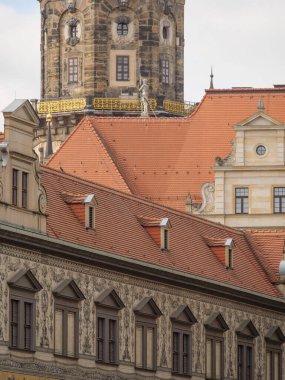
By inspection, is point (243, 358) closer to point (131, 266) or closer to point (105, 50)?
point (131, 266)

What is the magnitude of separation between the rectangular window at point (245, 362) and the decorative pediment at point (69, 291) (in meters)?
12.1

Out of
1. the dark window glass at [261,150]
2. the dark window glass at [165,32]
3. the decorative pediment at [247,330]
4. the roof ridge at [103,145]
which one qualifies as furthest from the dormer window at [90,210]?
the dark window glass at [165,32]

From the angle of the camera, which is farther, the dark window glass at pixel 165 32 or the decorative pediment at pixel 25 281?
the dark window glass at pixel 165 32

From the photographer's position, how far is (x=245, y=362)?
7638 cm

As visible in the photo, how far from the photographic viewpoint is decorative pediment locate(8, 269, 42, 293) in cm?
6097

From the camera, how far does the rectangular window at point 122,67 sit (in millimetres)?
127250

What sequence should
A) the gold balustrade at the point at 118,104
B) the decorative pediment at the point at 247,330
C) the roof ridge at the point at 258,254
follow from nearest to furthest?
the decorative pediment at the point at 247,330 < the roof ridge at the point at 258,254 < the gold balustrade at the point at 118,104

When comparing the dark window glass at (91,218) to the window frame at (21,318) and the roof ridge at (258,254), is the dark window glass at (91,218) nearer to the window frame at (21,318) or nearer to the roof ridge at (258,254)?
the window frame at (21,318)

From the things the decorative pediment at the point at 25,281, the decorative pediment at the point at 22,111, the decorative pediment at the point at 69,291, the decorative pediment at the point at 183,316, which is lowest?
the decorative pediment at the point at 183,316

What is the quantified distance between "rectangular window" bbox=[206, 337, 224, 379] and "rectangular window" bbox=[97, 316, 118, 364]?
21.6ft

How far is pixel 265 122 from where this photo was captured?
9781 cm

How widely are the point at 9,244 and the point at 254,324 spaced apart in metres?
17.3

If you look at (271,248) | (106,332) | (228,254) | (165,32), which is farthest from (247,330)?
(165,32)

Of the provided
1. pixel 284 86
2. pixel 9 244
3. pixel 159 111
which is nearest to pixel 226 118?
pixel 284 86
